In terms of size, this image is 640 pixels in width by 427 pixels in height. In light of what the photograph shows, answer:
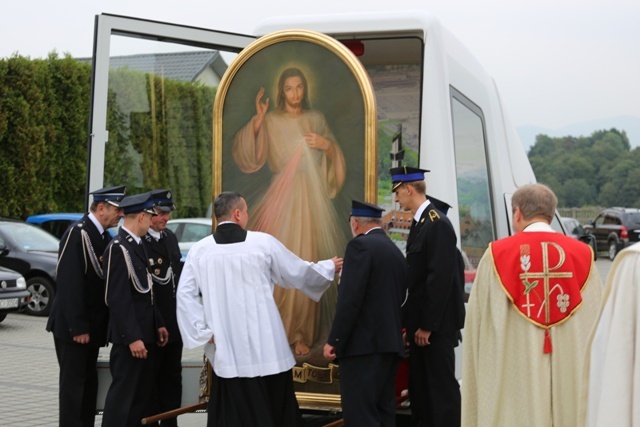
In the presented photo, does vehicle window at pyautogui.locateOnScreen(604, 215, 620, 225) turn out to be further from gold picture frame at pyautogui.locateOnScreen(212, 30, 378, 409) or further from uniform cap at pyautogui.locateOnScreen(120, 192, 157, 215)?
uniform cap at pyautogui.locateOnScreen(120, 192, 157, 215)

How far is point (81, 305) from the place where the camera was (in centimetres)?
723

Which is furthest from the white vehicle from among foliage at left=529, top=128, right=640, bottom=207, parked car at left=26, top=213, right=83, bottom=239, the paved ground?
foliage at left=529, top=128, right=640, bottom=207

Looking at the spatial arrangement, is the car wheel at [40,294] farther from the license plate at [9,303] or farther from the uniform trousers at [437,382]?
the uniform trousers at [437,382]

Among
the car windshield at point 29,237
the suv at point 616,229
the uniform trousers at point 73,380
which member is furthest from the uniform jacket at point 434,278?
the suv at point 616,229

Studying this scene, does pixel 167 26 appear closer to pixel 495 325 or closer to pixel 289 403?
pixel 289 403

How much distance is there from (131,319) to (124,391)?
52cm

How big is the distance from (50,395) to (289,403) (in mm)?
4327

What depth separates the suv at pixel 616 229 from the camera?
39062mm

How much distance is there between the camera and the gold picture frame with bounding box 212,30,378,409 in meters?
7.16

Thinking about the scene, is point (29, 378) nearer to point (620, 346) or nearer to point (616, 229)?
point (620, 346)

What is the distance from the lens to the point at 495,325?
17.5 feet

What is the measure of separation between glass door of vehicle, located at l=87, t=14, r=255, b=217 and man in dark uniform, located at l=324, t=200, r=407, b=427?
211 centimetres

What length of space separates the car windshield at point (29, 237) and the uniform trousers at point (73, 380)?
36.2 feet

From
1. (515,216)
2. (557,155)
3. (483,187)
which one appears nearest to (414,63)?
(483,187)
